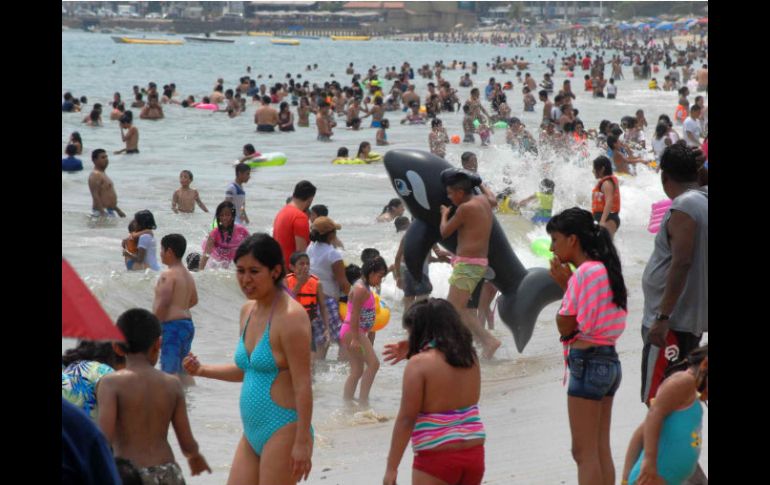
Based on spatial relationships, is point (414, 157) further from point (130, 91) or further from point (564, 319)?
point (130, 91)

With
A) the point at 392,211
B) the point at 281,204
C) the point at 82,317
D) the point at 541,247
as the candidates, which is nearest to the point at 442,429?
the point at 82,317

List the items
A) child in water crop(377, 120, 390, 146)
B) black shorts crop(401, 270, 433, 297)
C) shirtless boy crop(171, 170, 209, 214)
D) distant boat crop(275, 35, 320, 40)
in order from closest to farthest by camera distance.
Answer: black shorts crop(401, 270, 433, 297)
shirtless boy crop(171, 170, 209, 214)
child in water crop(377, 120, 390, 146)
distant boat crop(275, 35, 320, 40)

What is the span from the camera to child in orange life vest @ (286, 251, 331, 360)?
7363mm

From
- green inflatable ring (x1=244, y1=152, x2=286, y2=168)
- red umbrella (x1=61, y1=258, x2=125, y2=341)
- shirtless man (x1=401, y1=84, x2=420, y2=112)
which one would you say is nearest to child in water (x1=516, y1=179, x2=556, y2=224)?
green inflatable ring (x1=244, y1=152, x2=286, y2=168)

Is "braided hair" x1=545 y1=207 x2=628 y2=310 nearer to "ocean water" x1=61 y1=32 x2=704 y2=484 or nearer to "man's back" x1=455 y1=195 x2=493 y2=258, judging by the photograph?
"ocean water" x1=61 y1=32 x2=704 y2=484

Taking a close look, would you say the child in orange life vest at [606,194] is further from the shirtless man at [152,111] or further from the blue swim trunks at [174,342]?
the shirtless man at [152,111]

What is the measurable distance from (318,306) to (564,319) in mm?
3472

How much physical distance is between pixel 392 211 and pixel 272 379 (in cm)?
976

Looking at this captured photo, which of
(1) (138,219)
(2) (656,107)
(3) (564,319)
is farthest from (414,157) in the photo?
(2) (656,107)

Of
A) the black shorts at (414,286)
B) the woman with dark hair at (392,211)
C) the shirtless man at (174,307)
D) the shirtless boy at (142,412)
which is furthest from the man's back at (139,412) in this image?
the woman with dark hair at (392,211)

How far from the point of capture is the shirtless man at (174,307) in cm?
662

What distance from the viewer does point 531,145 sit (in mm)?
17438

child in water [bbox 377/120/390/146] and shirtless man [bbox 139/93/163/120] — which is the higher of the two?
shirtless man [bbox 139/93/163/120]

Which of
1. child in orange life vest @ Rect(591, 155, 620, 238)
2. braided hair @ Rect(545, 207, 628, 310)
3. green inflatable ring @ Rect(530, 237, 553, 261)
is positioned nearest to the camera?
braided hair @ Rect(545, 207, 628, 310)
